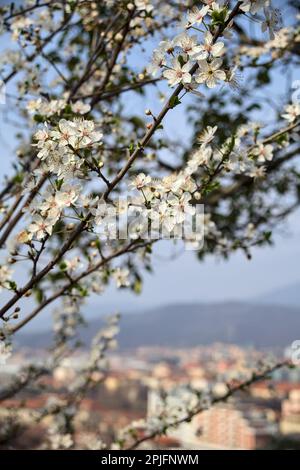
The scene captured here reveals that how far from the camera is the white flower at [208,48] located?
1.83 metres

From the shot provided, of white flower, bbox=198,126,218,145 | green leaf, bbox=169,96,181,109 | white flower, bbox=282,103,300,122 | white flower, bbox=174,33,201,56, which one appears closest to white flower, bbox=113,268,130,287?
white flower, bbox=198,126,218,145

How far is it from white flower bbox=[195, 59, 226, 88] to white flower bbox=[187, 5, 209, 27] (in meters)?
0.15

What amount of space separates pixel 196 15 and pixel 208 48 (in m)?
0.14

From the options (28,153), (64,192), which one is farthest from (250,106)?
(64,192)

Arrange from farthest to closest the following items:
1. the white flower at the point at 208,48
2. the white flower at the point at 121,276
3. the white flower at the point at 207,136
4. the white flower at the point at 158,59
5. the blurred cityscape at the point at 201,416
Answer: the blurred cityscape at the point at 201,416 → the white flower at the point at 121,276 → the white flower at the point at 207,136 → the white flower at the point at 158,59 → the white flower at the point at 208,48

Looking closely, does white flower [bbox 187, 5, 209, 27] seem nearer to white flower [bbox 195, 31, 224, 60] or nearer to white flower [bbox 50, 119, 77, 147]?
white flower [bbox 195, 31, 224, 60]

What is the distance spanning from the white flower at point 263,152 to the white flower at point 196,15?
1177mm

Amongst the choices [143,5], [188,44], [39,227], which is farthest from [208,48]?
[143,5]

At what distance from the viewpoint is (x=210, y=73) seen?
6.17 feet

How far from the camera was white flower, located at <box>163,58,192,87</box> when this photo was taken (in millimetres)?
1858

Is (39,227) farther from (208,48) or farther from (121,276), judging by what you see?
(121,276)

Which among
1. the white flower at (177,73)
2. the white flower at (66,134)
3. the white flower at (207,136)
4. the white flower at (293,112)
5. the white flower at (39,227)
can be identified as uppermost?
the white flower at (293,112)

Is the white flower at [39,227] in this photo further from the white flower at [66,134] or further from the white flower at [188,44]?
the white flower at [188,44]

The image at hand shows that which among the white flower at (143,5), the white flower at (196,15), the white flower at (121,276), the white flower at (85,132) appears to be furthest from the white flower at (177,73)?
the white flower at (121,276)
